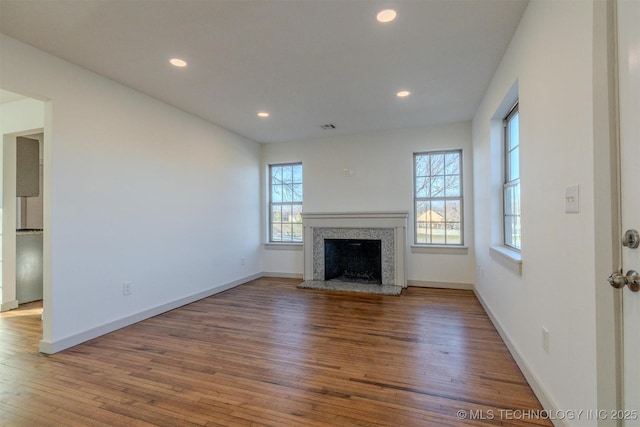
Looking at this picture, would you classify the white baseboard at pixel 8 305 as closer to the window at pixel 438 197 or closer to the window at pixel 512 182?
the window at pixel 438 197

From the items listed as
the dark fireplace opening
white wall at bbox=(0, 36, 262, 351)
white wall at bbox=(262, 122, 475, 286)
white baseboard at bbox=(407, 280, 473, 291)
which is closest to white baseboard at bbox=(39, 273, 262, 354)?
white wall at bbox=(0, 36, 262, 351)

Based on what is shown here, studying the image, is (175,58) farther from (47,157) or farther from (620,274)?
(620,274)

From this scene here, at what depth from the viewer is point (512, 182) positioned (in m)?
2.79

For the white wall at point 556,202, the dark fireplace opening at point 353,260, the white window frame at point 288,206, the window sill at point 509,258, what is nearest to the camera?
the white wall at point 556,202

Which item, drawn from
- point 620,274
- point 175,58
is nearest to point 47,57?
point 175,58

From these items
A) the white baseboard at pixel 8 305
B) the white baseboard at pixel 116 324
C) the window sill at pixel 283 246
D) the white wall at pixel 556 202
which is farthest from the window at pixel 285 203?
the white wall at pixel 556 202

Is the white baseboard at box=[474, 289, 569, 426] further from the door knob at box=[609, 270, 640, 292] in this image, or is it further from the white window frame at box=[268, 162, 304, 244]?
the white window frame at box=[268, 162, 304, 244]

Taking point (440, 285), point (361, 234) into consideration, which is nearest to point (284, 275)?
point (361, 234)

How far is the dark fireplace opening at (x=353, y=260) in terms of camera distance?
17.2 feet

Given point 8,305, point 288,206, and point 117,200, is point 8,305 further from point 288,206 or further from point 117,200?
point 288,206

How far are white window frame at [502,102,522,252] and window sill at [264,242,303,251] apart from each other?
348cm

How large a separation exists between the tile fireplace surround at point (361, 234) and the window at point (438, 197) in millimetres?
432

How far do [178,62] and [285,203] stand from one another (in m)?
3.40

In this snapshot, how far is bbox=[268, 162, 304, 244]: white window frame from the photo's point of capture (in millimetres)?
5773
